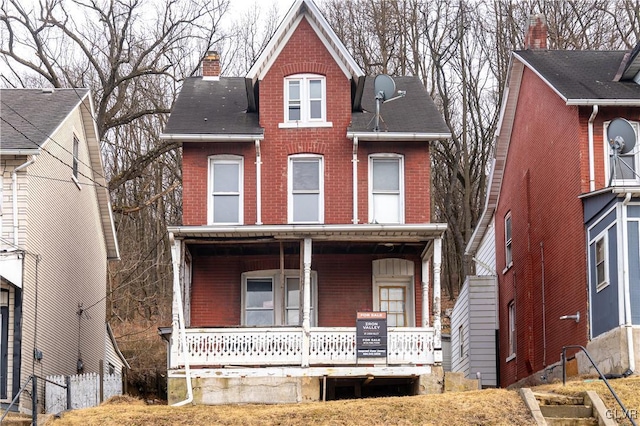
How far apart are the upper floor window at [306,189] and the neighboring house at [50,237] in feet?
20.3

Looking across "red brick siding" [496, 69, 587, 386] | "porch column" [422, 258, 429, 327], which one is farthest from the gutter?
"porch column" [422, 258, 429, 327]

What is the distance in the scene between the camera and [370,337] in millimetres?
26453

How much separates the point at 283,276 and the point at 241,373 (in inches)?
Answer: 117

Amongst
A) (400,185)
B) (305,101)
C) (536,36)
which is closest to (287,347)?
(400,185)

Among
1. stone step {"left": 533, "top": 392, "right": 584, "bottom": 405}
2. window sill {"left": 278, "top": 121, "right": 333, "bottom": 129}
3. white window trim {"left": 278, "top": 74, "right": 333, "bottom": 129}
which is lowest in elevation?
stone step {"left": 533, "top": 392, "right": 584, "bottom": 405}

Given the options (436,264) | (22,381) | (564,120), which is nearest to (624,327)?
(436,264)

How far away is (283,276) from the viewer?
27.9 m

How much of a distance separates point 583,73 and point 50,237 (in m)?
14.4

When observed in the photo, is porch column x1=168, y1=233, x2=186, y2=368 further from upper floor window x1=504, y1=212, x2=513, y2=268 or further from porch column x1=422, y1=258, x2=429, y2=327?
upper floor window x1=504, y1=212, x2=513, y2=268

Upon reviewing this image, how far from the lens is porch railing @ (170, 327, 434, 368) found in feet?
86.7

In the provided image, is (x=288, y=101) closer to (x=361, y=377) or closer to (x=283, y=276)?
(x=283, y=276)

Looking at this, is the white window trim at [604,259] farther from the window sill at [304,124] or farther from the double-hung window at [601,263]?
the window sill at [304,124]

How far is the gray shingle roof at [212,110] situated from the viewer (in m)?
29.7

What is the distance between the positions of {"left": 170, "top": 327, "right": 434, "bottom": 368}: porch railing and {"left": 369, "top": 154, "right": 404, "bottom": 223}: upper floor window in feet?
13.2
